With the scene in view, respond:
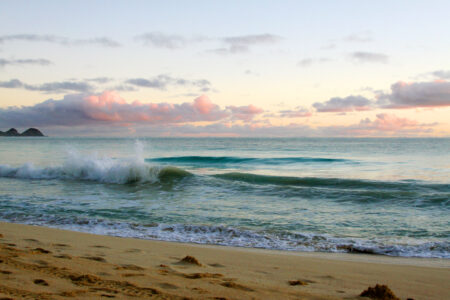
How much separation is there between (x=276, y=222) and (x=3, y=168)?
1813 cm

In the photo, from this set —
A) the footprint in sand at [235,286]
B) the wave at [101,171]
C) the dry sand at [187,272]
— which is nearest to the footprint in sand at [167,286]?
the dry sand at [187,272]

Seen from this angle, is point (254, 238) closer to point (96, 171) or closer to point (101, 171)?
point (101, 171)

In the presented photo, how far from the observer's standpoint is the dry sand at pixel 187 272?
3502 mm

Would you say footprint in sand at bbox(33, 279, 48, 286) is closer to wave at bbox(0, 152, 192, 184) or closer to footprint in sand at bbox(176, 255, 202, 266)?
footprint in sand at bbox(176, 255, 202, 266)

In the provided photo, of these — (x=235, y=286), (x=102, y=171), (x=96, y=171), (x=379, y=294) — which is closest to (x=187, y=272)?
(x=235, y=286)

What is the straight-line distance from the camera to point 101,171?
730 inches

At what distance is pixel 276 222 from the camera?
28.7 feet

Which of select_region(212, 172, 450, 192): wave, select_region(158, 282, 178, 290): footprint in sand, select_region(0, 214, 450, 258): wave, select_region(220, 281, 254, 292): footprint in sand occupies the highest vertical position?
select_region(158, 282, 178, 290): footprint in sand

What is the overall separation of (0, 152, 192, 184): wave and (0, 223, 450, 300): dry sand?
439 inches

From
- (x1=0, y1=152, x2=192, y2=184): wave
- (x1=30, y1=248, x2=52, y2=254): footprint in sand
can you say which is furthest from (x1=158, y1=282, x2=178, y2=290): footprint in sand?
(x1=0, y1=152, x2=192, y2=184): wave

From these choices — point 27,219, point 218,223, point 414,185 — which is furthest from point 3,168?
point 414,185

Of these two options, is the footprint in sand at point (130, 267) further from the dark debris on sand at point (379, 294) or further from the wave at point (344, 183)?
the wave at point (344, 183)

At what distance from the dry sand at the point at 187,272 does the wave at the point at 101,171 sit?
1116cm

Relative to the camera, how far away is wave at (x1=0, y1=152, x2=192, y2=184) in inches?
704
